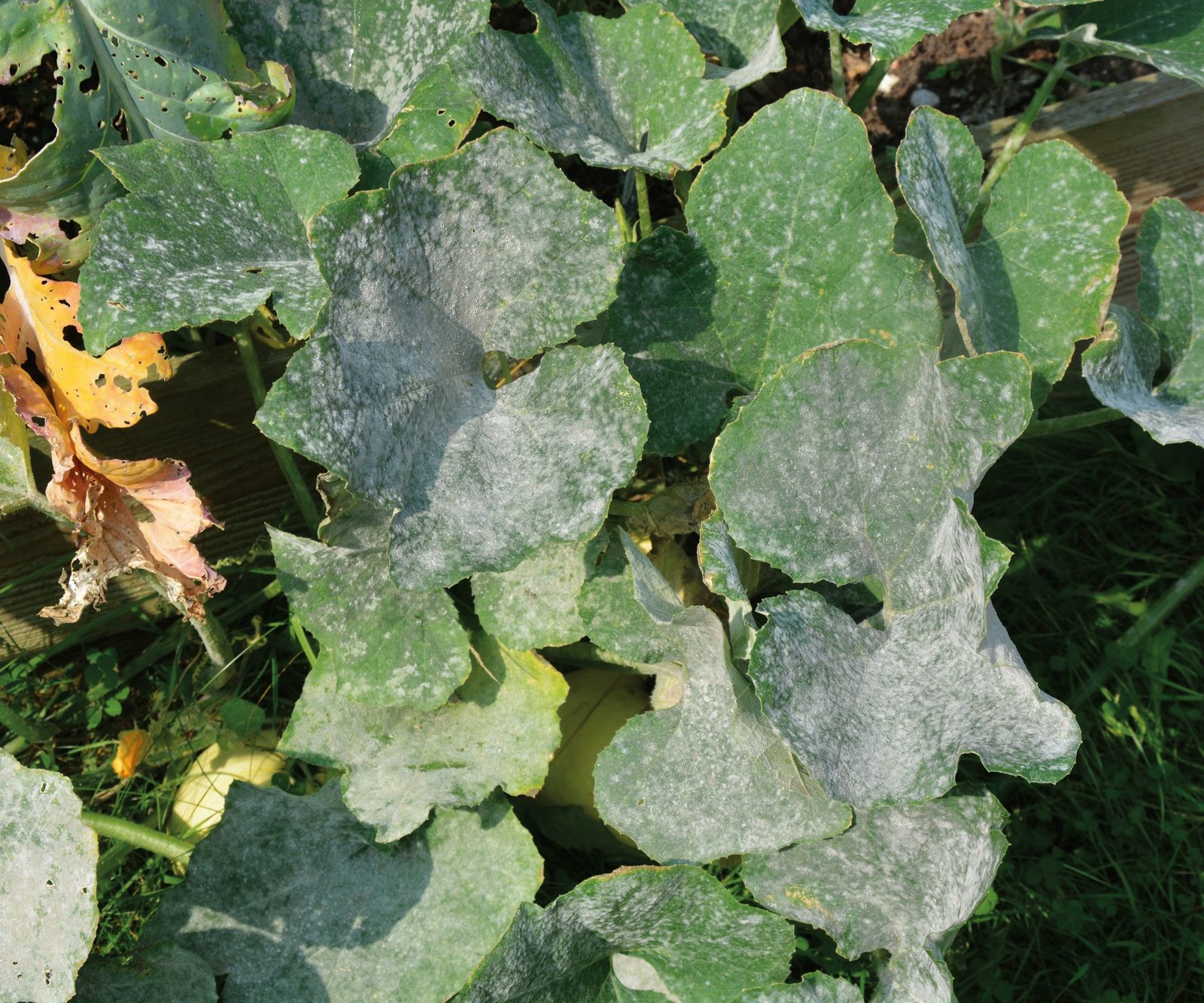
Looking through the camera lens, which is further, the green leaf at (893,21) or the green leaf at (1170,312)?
the green leaf at (1170,312)

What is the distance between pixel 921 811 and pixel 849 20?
0.89 m

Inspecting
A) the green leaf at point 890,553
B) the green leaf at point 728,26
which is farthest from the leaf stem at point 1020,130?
the green leaf at point 890,553

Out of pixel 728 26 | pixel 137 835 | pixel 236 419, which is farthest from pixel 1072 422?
pixel 137 835

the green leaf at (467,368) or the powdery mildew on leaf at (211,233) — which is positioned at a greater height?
the powdery mildew on leaf at (211,233)

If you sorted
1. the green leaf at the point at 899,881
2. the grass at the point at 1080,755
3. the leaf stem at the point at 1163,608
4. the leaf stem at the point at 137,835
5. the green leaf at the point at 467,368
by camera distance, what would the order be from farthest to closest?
the leaf stem at the point at 1163,608 → the grass at the point at 1080,755 → the leaf stem at the point at 137,835 → the green leaf at the point at 899,881 → the green leaf at the point at 467,368

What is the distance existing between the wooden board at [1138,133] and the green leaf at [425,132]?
0.85 metres

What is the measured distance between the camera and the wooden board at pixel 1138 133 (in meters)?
1.84

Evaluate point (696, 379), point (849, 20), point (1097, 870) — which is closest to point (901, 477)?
point (696, 379)

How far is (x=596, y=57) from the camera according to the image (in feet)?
4.62

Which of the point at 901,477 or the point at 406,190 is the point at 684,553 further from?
the point at 406,190

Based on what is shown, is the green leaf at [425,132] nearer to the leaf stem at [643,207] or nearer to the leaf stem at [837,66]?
the leaf stem at [643,207]

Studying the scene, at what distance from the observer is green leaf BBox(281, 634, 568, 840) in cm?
139

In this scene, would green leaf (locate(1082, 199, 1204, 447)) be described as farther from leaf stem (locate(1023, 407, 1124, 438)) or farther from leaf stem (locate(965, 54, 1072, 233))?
leaf stem (locate(965, 54, 1072, 233))

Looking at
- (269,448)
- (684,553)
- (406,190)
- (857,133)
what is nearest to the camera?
(406,190)
